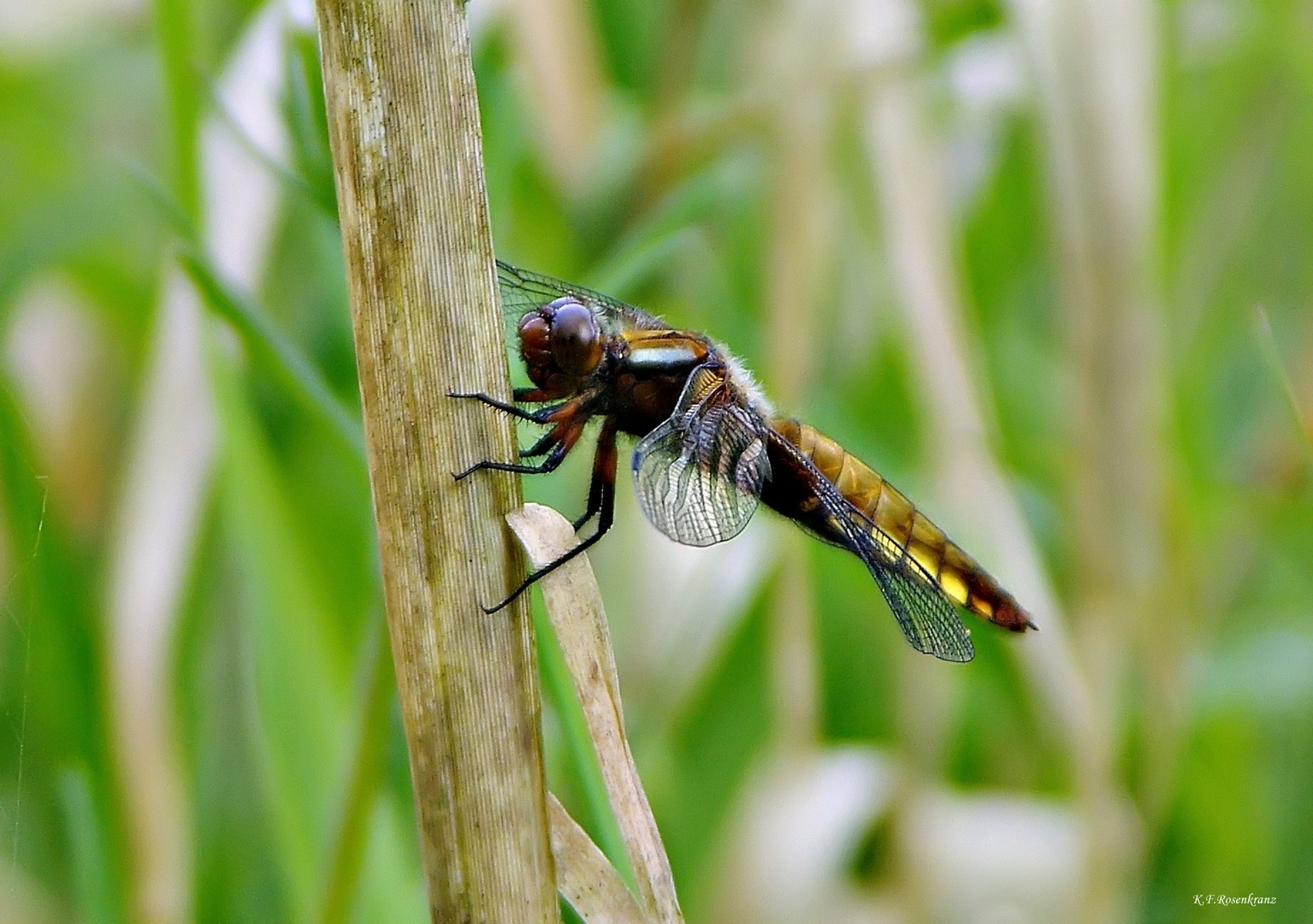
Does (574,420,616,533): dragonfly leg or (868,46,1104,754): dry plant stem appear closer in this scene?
(574,420,616,533): dragonfly leg

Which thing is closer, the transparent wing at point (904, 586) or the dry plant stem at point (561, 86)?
the transparent wing at point (904, 586)

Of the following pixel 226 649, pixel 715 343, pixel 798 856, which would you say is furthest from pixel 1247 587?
pixel 226 649

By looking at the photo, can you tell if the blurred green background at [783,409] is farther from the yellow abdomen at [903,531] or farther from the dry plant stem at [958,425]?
the yellow abdomen at [903,531]

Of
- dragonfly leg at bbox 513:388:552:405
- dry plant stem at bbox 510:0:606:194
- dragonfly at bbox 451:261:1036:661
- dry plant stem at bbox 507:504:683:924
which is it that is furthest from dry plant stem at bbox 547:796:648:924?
dry plant stem at bbox 510:0:606:194

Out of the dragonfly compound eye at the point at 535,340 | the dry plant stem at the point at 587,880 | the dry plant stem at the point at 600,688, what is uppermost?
the dragonfly compound eye at the point at 535,340

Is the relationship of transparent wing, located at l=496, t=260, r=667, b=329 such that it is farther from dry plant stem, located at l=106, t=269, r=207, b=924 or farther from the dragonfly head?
dry plant stem, located at l=106, t=269, r=207, b=924

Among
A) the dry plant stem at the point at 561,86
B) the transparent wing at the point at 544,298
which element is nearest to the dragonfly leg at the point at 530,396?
the transparent wing at the point at 544,298

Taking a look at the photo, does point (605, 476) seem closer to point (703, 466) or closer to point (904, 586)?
point (703, 466)
